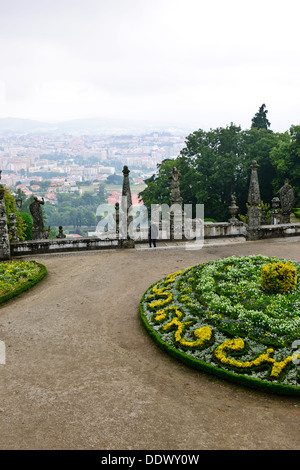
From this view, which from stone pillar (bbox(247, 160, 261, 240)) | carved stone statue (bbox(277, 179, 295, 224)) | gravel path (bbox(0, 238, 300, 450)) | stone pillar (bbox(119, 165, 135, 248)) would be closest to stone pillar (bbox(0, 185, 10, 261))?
gravel path (bbox(0, 238, 300, 450))

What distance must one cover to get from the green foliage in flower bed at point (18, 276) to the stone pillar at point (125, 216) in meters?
5.01

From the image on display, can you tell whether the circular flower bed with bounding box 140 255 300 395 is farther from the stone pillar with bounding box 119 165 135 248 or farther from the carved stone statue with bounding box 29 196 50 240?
the carved stone statue with bounding box 29 196 50 240

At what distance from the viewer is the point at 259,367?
878 cm

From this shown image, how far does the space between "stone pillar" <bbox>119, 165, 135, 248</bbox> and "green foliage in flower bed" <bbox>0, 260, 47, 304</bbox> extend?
16.4 feet

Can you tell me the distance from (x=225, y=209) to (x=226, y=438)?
120 ft

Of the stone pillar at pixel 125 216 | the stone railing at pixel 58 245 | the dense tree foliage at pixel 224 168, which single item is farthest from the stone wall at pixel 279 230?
the dense tree foliage at pixel 224 168

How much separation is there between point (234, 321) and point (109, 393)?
408 cm

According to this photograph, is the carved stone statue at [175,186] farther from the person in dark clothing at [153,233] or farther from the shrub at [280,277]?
the shrub at [280,277]

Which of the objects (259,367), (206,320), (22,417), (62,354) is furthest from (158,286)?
(22,417)

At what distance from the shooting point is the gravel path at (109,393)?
6996mm

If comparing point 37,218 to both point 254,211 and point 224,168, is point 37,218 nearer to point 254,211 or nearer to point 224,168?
point 254,211

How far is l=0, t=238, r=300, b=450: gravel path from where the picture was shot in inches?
275

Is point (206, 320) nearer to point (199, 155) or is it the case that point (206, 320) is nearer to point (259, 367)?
point (259, 367)
